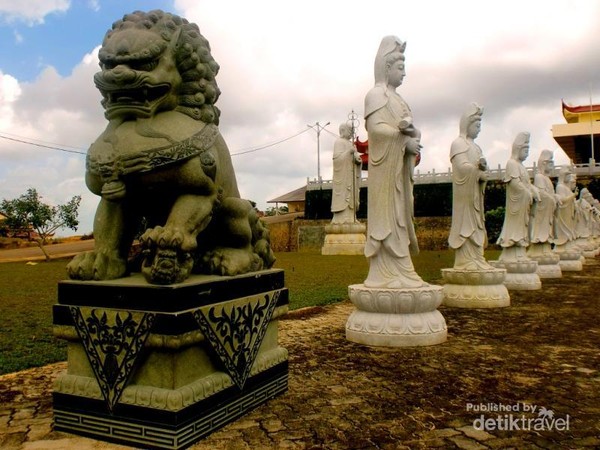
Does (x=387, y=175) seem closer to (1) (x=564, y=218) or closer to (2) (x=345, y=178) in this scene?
(1) (x=564, y=218)

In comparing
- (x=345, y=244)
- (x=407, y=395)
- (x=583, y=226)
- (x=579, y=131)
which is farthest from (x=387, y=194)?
(x=579, y=131)

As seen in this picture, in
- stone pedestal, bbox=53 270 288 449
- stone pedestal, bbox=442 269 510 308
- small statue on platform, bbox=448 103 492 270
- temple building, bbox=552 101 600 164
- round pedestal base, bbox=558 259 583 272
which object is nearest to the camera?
stone pedestal, bbox=53 270 288 449

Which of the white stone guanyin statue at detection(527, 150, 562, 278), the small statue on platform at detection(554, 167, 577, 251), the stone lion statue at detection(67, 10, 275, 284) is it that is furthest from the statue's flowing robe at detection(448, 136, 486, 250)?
the small statue on platform at detection(554, 167, 577, 251)

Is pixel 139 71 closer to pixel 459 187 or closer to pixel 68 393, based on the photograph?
pixel 68 393

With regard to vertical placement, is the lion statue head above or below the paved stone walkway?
above

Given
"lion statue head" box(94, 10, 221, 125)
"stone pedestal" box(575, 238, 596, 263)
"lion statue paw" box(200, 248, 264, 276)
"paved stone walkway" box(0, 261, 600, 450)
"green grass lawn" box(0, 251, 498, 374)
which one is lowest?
"paved stone walkway" box(0, 261, 600, 450)

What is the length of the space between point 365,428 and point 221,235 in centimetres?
127

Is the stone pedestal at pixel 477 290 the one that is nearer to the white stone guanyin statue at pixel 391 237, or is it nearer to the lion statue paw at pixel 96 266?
the white stone guanyin statue at pixel 391 237

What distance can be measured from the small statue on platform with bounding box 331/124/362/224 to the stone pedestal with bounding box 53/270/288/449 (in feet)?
48.2

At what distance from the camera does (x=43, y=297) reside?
7.63 meters

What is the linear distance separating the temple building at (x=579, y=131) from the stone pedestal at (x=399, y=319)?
25.2 m

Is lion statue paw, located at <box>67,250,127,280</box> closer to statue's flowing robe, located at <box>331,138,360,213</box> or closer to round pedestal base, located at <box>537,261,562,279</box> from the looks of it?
round pedestal base, located at <box>537,261,562,279</box>

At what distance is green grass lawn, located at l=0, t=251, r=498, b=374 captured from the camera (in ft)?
13.8

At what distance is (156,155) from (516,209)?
7.27 metres
